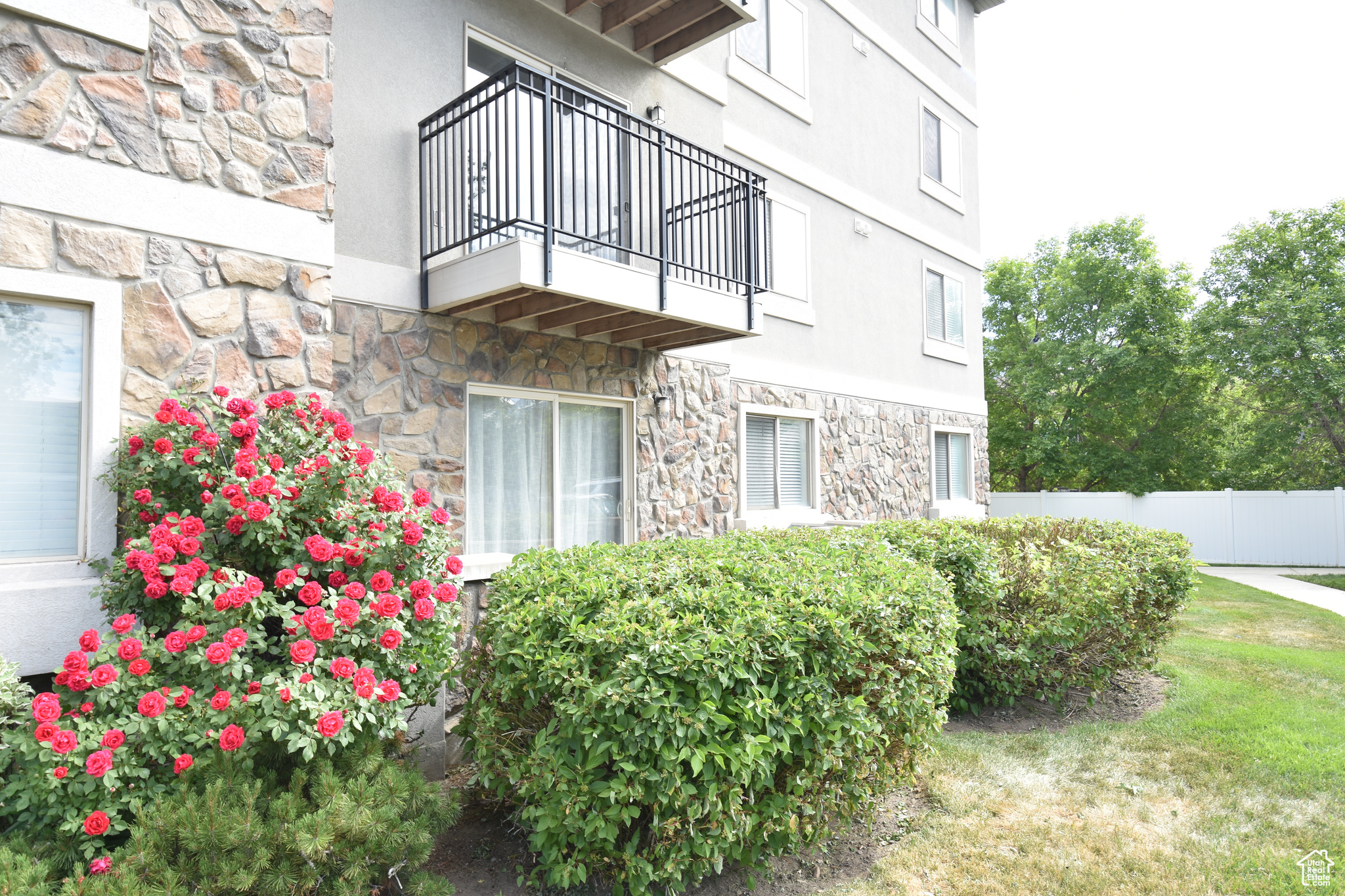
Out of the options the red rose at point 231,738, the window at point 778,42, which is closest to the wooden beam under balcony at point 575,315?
the red rose at point 231,738

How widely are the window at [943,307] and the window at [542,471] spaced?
307 inches

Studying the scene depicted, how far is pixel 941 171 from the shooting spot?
13.1 meters

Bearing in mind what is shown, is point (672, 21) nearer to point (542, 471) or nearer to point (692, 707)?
point (542, 471)

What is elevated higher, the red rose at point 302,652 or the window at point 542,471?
the window at point 542,471

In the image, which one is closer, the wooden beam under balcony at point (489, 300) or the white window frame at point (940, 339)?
the wooden beam under balcony at point (489, 300)

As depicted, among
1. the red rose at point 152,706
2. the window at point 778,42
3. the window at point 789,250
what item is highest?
the window at point 778,42

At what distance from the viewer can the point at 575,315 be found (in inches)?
230

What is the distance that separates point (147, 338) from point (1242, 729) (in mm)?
7345

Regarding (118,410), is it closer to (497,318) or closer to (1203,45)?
(497,318)

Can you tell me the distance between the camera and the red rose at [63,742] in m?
2.64

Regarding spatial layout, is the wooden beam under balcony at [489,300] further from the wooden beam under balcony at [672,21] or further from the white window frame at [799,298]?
the white window frame at [799,298]

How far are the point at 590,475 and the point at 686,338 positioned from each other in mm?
1579

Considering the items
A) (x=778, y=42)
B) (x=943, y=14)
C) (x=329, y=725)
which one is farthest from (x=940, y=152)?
(x=329, y=725)

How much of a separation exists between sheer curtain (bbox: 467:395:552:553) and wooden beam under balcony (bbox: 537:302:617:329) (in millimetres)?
649
